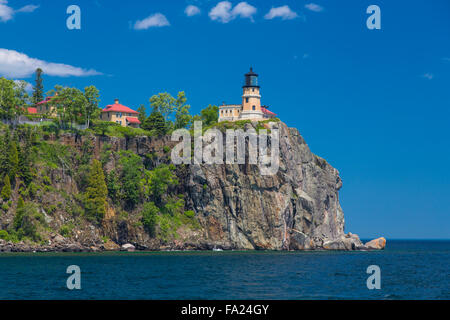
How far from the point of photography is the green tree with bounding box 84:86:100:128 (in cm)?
13375

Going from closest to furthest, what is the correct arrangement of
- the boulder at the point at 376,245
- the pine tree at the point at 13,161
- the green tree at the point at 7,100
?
1. the pine tree at the point at 13,161
2. the green tree at the point at 7,100
3. the boulder at the point at 376,245

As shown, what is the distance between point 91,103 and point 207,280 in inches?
3268

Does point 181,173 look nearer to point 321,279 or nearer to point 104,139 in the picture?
point 104,139

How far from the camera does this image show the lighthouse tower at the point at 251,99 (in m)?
147

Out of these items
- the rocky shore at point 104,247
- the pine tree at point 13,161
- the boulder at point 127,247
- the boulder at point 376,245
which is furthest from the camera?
the boulder at point 376,245

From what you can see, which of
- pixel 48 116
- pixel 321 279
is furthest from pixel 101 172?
pixel 321 279

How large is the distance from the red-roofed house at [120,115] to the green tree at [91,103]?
51.6 ft

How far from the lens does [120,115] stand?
15312 centimetres

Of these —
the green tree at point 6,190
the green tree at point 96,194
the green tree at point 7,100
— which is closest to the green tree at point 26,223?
the green tree at point 6,190

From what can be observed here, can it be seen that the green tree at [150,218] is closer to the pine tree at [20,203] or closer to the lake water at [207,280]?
the pine tree at [20,203]

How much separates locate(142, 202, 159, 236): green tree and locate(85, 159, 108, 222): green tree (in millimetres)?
8813

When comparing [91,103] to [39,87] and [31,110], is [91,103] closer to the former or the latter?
[31,110]

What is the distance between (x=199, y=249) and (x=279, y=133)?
1311 inches

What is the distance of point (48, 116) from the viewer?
13362 cm
